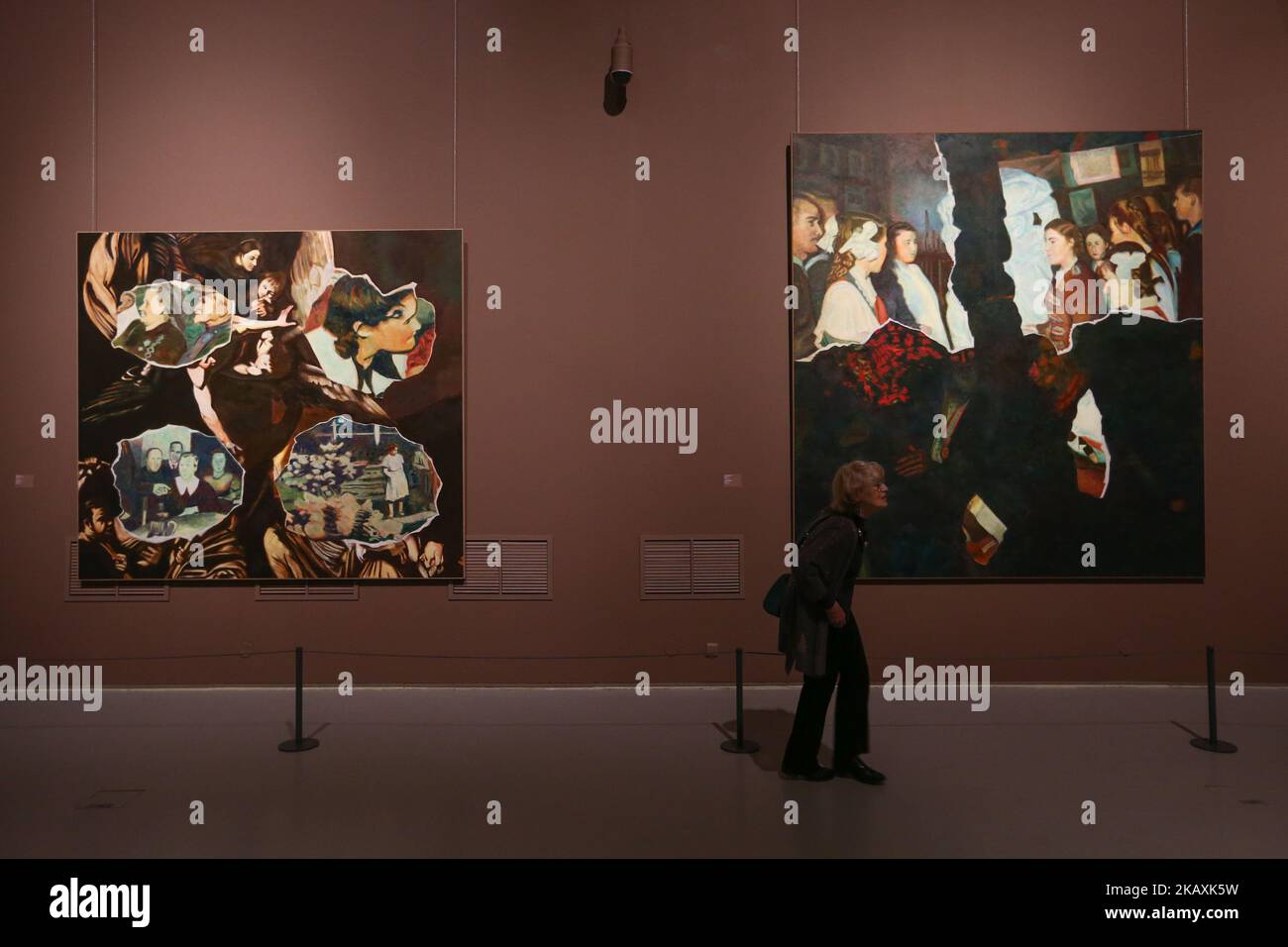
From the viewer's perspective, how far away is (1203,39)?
734 cm

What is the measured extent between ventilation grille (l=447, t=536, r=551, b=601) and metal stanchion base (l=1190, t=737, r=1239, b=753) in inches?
197

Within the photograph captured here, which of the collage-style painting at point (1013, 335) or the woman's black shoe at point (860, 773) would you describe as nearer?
the woman's black shoe at point (860, 773)

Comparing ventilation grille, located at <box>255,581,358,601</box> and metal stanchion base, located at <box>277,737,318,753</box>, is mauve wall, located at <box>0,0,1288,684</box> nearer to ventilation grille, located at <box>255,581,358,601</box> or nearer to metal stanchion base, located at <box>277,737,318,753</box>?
ventilation grille, located at <box>255,581,358,601</box>

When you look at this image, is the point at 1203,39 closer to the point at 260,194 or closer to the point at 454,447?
the point at 454,447

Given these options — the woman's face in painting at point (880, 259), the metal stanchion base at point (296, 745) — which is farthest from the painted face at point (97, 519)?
the woman's face in painting at point (880, 259)

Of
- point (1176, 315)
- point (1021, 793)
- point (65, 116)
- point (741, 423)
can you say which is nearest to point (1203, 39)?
point (1176, 315)

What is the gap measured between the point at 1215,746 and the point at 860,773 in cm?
265

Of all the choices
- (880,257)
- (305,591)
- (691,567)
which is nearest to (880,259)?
(880,257)

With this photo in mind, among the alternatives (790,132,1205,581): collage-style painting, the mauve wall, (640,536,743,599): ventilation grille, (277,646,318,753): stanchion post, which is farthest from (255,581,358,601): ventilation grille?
(790,132,1205,581): collage-style painting

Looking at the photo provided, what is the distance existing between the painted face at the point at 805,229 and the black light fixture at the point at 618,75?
5.91 feet

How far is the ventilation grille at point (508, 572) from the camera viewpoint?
7422 millimetres

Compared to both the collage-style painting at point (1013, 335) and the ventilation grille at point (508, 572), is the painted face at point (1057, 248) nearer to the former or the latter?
the collage-style painting at point (1013, 335)

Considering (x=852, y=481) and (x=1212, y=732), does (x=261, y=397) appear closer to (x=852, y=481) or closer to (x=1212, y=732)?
(x=852, y=481)

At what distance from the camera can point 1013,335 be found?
725 cm
